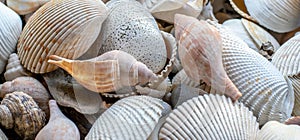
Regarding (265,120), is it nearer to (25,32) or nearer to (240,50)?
(240,50)

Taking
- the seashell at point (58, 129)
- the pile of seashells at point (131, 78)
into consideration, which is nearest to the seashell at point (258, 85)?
the pile of seashells at point (131, 78)

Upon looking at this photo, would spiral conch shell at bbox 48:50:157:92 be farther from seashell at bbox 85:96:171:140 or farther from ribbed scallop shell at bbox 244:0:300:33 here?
ribbed scallop shell at bbox 244:0:300:33

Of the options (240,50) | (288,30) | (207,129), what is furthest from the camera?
(288,30)

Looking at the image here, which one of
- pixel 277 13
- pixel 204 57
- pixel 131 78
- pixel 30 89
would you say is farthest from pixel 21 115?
pixel 277 13

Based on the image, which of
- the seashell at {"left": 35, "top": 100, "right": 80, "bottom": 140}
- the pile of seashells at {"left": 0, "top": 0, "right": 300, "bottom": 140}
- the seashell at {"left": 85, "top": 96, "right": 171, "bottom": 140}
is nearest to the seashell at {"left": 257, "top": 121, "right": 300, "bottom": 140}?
the pile of seashells at {"left": 0, "top": 0, "right": 300, "bottom": 140}

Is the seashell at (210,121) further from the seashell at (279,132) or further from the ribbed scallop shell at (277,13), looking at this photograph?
the ribbed scallop shell at (277,13)

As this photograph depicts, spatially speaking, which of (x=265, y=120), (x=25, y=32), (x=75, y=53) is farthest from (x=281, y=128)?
(x=25, y=32)

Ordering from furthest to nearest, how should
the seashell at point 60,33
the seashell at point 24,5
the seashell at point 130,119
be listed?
the seashell at point 24,5 < the seashell at point 60,33 < the seashell at point 130,119
